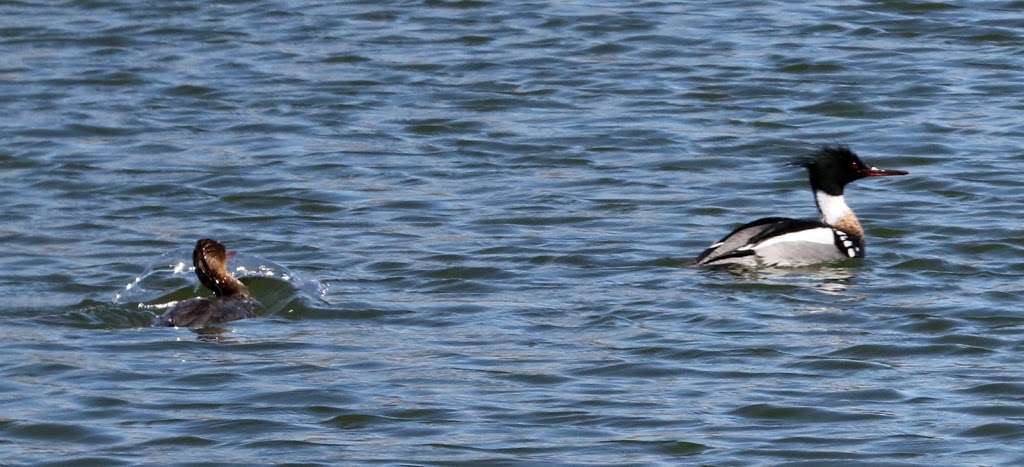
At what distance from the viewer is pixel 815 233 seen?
13.1 metres

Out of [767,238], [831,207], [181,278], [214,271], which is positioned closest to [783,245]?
[767,238]

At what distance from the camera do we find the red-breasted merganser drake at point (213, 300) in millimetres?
11242

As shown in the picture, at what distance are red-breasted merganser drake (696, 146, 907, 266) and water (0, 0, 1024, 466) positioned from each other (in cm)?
16

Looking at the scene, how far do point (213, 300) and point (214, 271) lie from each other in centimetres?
42

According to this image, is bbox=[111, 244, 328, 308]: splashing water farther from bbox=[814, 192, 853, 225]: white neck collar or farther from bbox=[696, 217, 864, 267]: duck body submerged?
bbox=[814, 192, 853, 225]: white neck collar

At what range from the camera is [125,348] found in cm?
1076

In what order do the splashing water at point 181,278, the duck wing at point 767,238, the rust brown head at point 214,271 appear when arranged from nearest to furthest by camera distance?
the rust brown head at point 214,271, the splashing water at point 181,278, the duck wing at point 767,238

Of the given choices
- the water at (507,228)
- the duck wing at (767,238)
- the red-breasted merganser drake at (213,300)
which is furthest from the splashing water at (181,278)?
the duck wing at (767,238)

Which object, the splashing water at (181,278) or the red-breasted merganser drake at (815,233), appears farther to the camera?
the red-breasted merganser drake at (815,233)

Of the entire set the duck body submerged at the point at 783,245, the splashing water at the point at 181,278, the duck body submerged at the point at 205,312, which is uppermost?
the duck body submerged at the point at 205,312

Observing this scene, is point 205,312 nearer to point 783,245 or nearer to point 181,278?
point 181,278

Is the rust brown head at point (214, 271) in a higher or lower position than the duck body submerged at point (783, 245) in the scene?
higher

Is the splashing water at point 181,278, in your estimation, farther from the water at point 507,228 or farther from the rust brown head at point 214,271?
the rust brown head at point 214,271

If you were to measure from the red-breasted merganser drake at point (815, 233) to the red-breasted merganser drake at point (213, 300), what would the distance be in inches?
100
